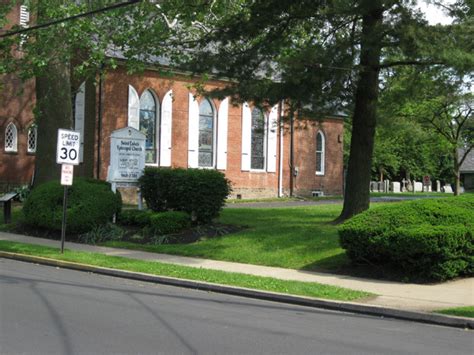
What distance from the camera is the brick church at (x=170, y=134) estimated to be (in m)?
30.7

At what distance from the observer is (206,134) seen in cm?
3481

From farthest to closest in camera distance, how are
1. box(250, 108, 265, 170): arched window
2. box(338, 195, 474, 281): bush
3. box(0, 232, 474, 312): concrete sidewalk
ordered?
box(250, 108, 265, 170): arched window < box(338, 195, 474, 281): bush < box(0, 232, 474, 312): concrete sidewalk

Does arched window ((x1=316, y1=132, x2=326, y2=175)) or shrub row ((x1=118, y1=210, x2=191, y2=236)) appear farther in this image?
arched window ((x1=316, y1=132, x2=326, y2=175))

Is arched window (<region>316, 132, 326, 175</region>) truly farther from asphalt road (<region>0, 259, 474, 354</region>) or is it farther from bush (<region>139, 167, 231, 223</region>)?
asphalt road (<region>0, 259, 474, 354</region>)

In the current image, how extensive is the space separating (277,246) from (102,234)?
6.19 metres

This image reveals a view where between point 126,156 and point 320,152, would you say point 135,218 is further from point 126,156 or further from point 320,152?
point 320,152

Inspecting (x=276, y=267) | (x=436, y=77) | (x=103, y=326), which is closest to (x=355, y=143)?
(x=436, y=77)

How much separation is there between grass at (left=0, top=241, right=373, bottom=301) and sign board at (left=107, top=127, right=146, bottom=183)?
4910 mm

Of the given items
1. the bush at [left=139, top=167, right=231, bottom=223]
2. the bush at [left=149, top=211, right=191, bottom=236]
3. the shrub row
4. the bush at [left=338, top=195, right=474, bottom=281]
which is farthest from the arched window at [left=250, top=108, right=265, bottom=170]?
the bush at [left=338, top=195, right=474, bottom=281]

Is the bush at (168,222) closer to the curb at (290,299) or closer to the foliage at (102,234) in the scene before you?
the foliage at (102,234)

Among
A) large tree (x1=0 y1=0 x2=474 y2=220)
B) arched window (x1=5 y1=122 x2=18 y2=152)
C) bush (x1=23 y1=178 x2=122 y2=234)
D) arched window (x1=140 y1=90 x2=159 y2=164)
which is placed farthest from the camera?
arched window (x1=140 y1=90 x2=159 y2=164)

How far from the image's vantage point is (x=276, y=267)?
13773 millimetres

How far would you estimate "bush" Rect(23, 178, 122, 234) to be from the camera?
734 inches

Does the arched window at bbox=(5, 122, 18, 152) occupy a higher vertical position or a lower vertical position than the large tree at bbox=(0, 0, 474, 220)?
lower
